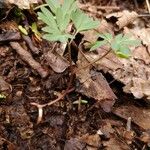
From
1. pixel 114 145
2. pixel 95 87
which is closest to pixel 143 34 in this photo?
pixel 95 87

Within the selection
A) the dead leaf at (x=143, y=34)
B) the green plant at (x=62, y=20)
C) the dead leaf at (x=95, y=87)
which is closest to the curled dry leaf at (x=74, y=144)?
the dead leaf at (x=95, y=87)

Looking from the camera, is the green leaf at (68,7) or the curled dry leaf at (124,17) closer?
the green leaf at (68,7)

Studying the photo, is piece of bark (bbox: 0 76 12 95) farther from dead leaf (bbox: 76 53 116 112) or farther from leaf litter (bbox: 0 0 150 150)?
dead leaf (bbox: 76 53 116 112)

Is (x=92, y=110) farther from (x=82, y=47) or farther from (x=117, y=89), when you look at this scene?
(x=82, y=47)

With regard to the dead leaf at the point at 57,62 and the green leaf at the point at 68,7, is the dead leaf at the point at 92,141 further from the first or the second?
the green leaf at the point at 68,7

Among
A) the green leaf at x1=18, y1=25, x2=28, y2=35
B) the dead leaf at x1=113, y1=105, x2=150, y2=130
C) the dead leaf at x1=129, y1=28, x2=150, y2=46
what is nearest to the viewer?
the dead leaf at x1=113, y1=105, x2=150, y2=130

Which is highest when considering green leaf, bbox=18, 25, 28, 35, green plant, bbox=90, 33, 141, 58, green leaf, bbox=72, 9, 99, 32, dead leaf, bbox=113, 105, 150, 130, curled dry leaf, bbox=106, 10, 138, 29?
green leaf, bbox=72, 9, 99, 32

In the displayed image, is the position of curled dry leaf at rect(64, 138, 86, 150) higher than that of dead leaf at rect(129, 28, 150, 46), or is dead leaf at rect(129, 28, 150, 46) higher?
dead leaf at rect(129, 28, 150, 46)

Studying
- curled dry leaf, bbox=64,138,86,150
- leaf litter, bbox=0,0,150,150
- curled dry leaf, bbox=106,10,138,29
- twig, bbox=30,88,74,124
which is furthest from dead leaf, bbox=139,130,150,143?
curled dry leaf, bbox=106,10,138,29

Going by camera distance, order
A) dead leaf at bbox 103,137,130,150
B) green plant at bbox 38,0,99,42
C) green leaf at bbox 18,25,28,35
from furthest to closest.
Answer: green leaf at bbox 18,25,28,35, dead leaf at bbox 103,137,130,150, green plant at bbox 38,0,99,42
